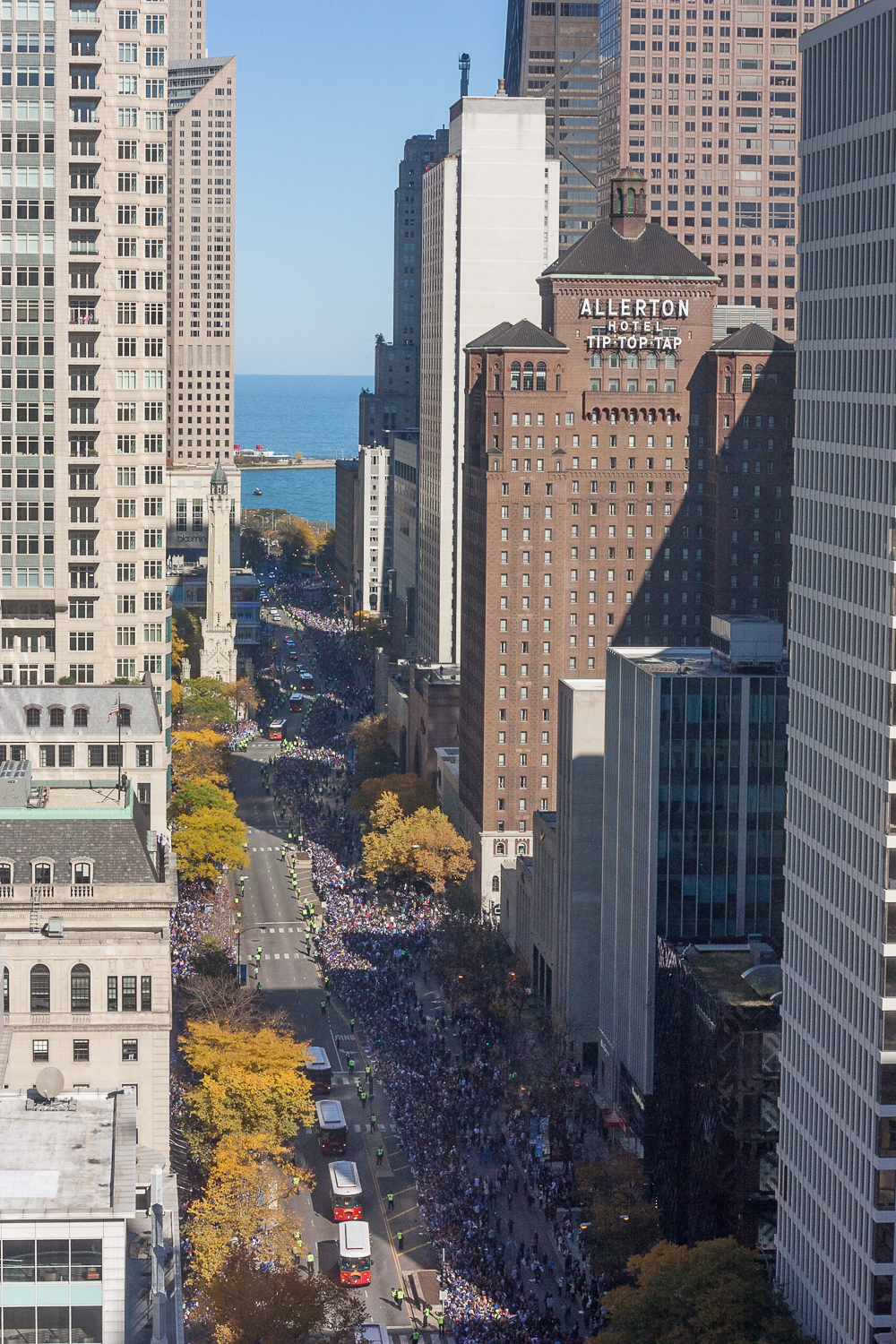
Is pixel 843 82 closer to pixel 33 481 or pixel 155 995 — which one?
pixel 155 995

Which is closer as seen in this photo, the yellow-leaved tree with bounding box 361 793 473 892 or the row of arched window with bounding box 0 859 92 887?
the row of arched window with bounding box 0 859 92 887

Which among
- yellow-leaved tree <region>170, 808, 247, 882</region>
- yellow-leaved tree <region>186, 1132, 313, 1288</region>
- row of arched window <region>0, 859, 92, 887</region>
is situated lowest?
yellow-leaved tree <region>186, 1132, 313, 1288</region>

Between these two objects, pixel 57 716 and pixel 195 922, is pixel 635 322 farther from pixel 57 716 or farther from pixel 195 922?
pixel 57 716

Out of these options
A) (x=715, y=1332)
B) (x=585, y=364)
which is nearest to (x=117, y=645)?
(x=585, y=364)

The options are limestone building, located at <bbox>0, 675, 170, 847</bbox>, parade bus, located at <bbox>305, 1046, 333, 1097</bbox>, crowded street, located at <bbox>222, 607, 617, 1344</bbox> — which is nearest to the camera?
crowded street, located at <bbox>222, 607, 617, 1344</bbox>

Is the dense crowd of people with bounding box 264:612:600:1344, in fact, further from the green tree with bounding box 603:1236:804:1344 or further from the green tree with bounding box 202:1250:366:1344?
the green tree with bounding box 202:1250:366:1344

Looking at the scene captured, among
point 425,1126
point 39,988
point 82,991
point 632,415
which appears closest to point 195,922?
point 425,1126

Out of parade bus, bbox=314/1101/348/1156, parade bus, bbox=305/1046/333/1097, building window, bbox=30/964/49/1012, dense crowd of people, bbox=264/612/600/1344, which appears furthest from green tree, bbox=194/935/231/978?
building window, bbox=30/964/49/1012
